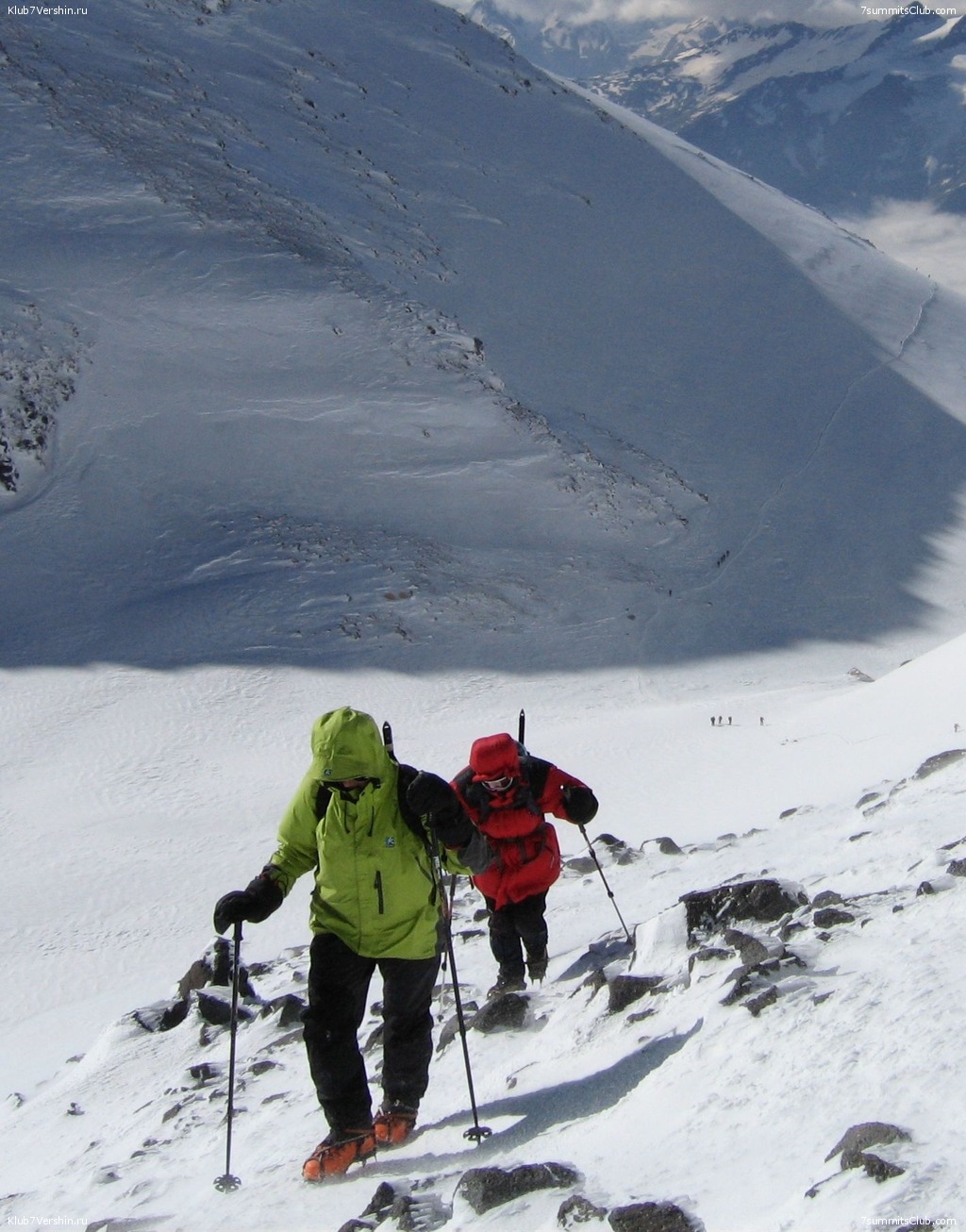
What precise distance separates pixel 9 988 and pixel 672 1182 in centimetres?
1040

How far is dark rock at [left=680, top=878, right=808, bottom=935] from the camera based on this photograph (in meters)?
6.32

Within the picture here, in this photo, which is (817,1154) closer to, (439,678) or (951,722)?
(951,722)

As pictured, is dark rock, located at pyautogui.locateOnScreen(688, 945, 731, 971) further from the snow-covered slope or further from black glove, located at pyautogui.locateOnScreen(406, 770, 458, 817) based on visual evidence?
black glove, located at pyautogui.locateOnScreen(406, 770, 458, 817)

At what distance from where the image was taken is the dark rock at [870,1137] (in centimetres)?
356

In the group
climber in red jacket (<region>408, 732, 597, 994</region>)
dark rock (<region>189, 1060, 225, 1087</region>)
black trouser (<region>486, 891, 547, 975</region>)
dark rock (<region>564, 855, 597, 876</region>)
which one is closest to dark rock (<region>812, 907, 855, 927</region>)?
climber in red jacket (<region>408, 732, 597, 994</region>)

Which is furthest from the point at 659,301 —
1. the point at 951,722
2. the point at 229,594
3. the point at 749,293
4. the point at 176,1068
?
the point at 176,1068

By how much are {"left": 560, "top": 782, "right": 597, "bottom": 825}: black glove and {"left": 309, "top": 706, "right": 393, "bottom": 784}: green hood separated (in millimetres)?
1687

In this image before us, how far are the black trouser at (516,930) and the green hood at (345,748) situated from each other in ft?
7.22

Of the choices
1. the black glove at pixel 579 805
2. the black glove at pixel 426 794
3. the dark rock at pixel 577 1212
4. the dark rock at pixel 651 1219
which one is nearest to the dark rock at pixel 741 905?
the black glove at pixel 579 805

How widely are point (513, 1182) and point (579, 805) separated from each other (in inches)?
103

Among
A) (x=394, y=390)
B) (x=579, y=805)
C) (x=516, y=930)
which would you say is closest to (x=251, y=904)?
(x=579, y=805)

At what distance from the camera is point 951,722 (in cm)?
1394

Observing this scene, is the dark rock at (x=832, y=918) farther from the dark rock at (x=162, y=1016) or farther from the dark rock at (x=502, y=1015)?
the dark rock at (x=162, y=1016)

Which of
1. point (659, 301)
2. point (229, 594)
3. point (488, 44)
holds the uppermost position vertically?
point (488, 44)
